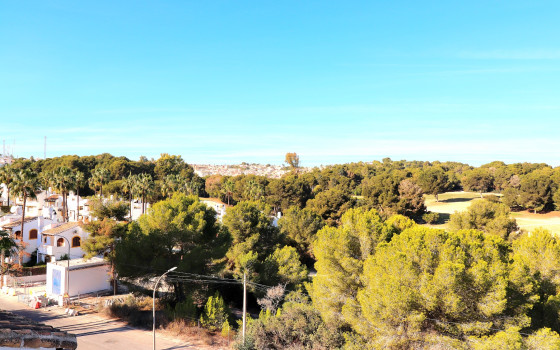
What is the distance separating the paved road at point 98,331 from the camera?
72.5ft

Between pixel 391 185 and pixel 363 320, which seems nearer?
pixel 363 320

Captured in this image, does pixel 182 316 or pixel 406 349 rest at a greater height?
pixel 406 349

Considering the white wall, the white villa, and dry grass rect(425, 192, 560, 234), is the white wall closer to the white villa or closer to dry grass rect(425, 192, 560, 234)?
the white villa

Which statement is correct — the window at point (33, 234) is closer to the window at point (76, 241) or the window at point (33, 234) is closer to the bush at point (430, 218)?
the window at point (76, 241)

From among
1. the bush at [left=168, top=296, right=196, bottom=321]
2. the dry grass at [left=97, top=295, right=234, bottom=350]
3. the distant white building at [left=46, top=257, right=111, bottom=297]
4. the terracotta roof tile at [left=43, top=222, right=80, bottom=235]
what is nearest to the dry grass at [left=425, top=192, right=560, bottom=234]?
the bush at [left=168, top=296, right=196, bottom=321]

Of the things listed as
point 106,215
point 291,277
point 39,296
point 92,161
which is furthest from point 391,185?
point 92,161

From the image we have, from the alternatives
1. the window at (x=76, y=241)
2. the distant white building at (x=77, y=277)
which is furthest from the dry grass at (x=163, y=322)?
the window at (x=76, y=241)

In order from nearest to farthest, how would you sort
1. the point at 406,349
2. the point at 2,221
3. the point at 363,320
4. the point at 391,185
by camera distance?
the point at 406,349, the point at 363,320, the point at 2,221, the point at 391,185

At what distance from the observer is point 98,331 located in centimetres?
2456

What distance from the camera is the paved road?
2209 centimetres

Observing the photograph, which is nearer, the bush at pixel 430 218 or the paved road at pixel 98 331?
the paved road at pixel 98 331

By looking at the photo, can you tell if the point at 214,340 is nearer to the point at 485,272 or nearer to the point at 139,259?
the point at 139,259

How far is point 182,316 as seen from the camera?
25969 mm

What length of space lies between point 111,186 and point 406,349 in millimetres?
75050
